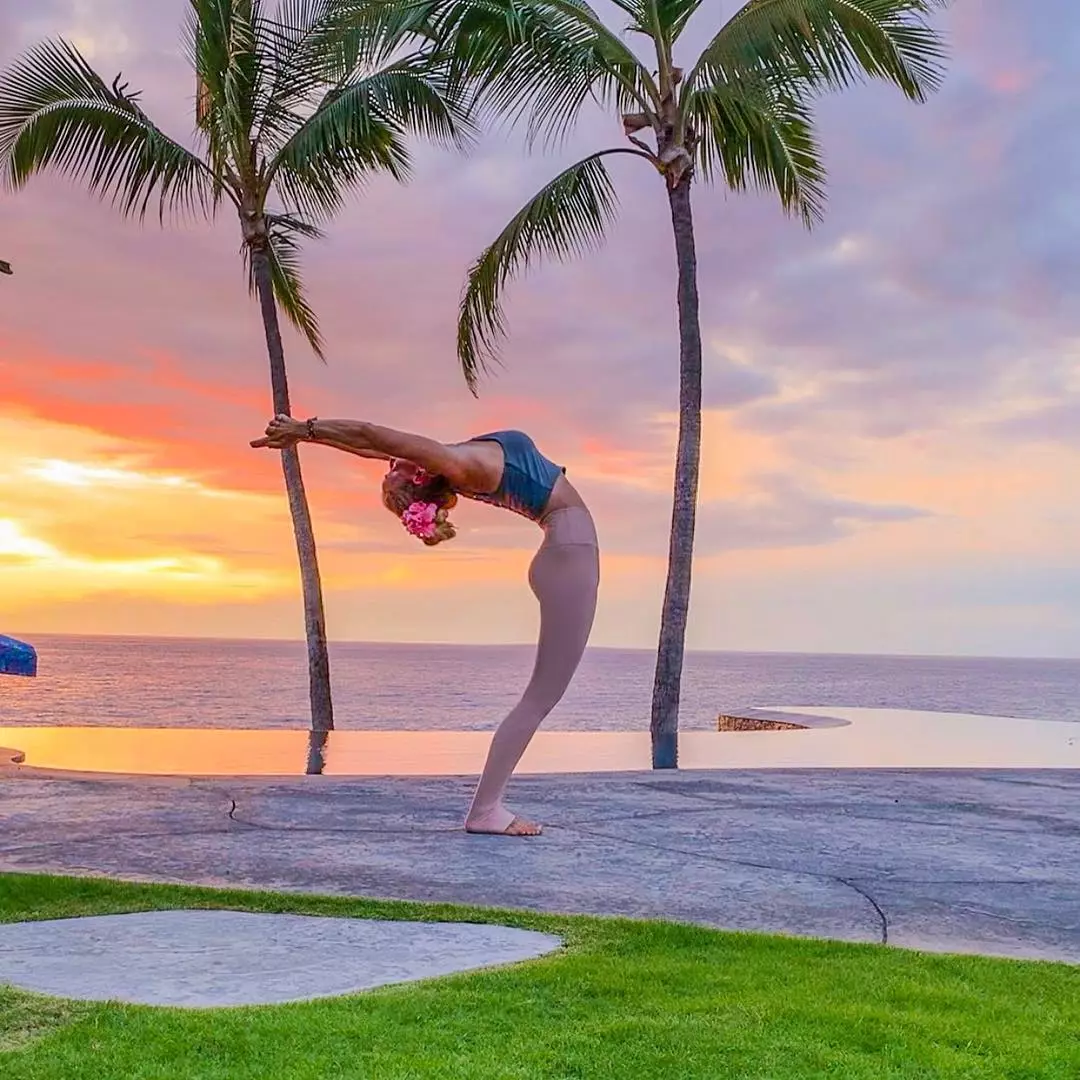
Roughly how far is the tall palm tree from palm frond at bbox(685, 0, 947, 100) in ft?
0.04

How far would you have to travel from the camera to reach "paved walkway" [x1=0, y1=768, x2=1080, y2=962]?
4.71m

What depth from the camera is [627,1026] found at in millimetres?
3020

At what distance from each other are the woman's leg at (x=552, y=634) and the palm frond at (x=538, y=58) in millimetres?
7057

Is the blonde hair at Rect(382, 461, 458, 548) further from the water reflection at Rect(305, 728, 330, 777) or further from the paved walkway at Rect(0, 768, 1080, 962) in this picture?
the water reflection at Rect(305, 728, 330, 777)

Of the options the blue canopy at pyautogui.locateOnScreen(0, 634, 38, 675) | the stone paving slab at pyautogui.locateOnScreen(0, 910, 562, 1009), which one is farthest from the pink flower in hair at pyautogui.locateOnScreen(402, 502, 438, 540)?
the blue canopy at pyautogui.locateOnScreen(0, 634, 38, 675)

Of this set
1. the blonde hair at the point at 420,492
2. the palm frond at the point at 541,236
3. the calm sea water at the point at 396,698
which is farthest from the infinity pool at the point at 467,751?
the calm sea water at the point at 396,698

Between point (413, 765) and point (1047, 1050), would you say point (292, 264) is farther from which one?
point (1047, 1050)

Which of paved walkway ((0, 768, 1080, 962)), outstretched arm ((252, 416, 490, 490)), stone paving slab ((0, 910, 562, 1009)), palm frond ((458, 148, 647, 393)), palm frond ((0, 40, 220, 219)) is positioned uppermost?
palm frond ((0, 40, 220, 219))

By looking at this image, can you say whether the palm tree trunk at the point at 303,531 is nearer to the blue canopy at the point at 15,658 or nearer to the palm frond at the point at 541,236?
the palm frond at the point at 541,236

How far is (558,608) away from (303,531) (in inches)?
336

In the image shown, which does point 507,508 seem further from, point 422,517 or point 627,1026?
point 627,1026

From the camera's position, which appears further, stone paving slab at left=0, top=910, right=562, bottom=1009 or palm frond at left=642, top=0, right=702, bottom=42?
palm frond at left=642, top=0, right=702, bottom=42

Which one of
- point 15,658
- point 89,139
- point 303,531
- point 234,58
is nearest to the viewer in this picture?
point 15,658

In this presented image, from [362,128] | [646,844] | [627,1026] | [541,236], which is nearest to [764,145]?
[541,236]
